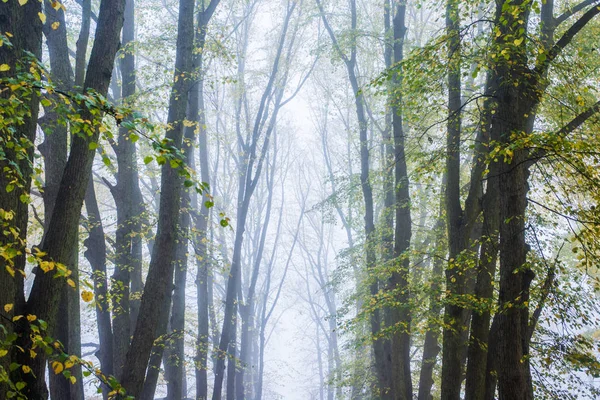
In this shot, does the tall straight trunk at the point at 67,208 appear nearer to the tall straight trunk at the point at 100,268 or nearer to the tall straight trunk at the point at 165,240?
the tall straight trunk at the point at 165,240

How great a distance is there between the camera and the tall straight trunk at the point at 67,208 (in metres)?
4.75

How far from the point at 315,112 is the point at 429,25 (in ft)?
27.4

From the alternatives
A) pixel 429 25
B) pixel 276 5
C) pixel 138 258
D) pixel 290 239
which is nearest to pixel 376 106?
pixel 429 25

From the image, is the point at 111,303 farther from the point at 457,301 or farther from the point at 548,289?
the point at 548,289

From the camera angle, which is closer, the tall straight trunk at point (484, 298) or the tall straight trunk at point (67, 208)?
the tall straight trunk at point (67, 208)

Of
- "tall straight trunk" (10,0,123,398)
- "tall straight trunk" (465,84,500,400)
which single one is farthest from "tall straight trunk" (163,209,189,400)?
"tall straight trunk" (465,84,500,400)

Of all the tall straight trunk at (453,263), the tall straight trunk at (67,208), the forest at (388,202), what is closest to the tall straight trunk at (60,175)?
the forest at (388,202)

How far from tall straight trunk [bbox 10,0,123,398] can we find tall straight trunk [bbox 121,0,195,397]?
139cm

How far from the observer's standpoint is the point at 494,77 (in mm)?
7020

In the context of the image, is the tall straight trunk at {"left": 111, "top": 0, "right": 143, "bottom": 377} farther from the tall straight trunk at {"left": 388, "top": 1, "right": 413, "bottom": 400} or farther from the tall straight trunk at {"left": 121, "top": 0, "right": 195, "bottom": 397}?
the tall straight trunk at {"left": 388, "top": 1, "right": 413, "bottom": 400}

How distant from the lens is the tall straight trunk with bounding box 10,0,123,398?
4754 mm

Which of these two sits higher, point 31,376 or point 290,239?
point 290,239

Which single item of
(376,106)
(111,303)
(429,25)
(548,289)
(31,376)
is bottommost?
(31,376)

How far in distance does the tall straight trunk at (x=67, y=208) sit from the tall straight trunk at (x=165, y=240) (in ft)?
4.57
